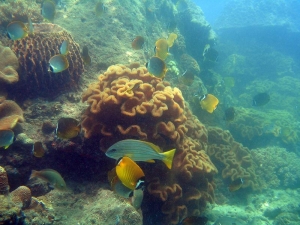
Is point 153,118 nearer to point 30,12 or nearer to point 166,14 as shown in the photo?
point 30,12

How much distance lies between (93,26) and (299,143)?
15.0m

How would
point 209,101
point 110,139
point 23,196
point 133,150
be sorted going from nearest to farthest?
point 133,150
point 23,196
point 110,139
point 209,101

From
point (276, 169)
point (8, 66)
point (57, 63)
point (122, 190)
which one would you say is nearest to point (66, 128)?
point (122, 190)

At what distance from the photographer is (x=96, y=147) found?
207 inches

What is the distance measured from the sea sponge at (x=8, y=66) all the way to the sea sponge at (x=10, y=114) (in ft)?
2.11

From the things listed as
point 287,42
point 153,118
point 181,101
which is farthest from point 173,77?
point 287,42

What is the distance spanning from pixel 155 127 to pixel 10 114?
3.42 metres

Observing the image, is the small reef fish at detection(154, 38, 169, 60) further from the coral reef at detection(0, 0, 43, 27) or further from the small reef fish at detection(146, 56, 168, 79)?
the coral reef at detection(0, 0, 43, 27)

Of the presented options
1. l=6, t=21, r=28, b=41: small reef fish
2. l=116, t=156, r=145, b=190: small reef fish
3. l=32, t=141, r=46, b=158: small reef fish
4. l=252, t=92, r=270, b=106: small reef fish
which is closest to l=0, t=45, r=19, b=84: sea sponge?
l=6, t=21, r=28, b=41: small reef fish

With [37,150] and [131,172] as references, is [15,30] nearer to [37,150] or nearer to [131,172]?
[37,150]

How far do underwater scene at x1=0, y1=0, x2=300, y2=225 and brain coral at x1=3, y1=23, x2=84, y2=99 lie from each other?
0.03 meters

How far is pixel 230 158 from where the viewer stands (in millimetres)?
9172

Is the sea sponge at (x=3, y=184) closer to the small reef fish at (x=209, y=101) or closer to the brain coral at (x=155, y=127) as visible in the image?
the brain coral at (x=155, y=127)

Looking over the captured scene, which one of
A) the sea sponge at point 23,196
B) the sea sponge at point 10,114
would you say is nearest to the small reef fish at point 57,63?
the sea sponge at point 10,114
